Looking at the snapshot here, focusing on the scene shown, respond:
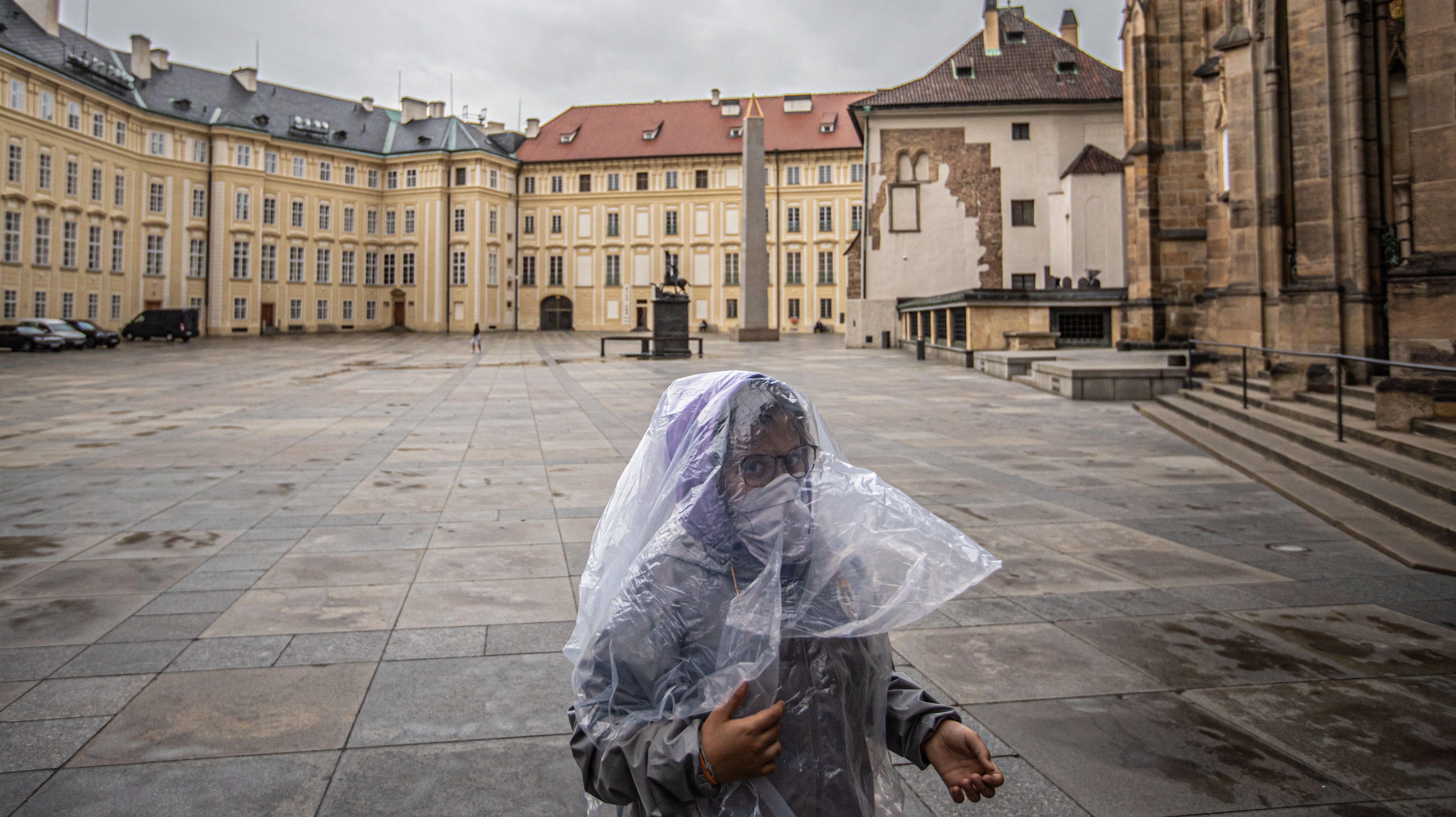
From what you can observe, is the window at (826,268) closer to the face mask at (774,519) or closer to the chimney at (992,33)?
the chimney at (992,33)

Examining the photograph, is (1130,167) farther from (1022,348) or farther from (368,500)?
(368,500)

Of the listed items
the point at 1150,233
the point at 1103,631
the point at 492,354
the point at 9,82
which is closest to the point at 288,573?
the point at 1103,631

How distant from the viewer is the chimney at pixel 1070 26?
46812mm

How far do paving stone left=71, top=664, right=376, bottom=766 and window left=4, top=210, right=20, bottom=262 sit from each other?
178ft

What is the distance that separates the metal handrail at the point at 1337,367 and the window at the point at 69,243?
56.2m

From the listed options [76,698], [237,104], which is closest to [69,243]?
[237,104]

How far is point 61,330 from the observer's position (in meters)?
39.5

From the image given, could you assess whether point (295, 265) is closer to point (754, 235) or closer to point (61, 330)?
point (61, 330)

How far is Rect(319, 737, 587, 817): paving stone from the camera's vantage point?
2.93 metres

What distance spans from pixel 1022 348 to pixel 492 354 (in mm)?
22627

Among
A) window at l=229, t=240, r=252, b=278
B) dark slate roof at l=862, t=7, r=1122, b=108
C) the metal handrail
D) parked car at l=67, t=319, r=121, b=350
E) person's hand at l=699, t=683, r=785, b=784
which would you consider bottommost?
person's hand at l=699, t=683, r=785, b=784

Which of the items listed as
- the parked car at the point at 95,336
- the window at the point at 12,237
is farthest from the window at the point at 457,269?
the parked car at the point at 95,336

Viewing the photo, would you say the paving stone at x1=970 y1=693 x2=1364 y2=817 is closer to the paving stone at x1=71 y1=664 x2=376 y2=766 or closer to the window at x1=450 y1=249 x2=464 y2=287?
the paving stone at x1=71 y1=664 x2=376 y2=766

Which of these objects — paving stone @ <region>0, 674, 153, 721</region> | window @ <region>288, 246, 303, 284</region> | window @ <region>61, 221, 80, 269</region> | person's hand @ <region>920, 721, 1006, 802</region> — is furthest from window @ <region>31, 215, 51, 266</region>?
person's hand @ <region>920, 721, 1006, 802</region>
